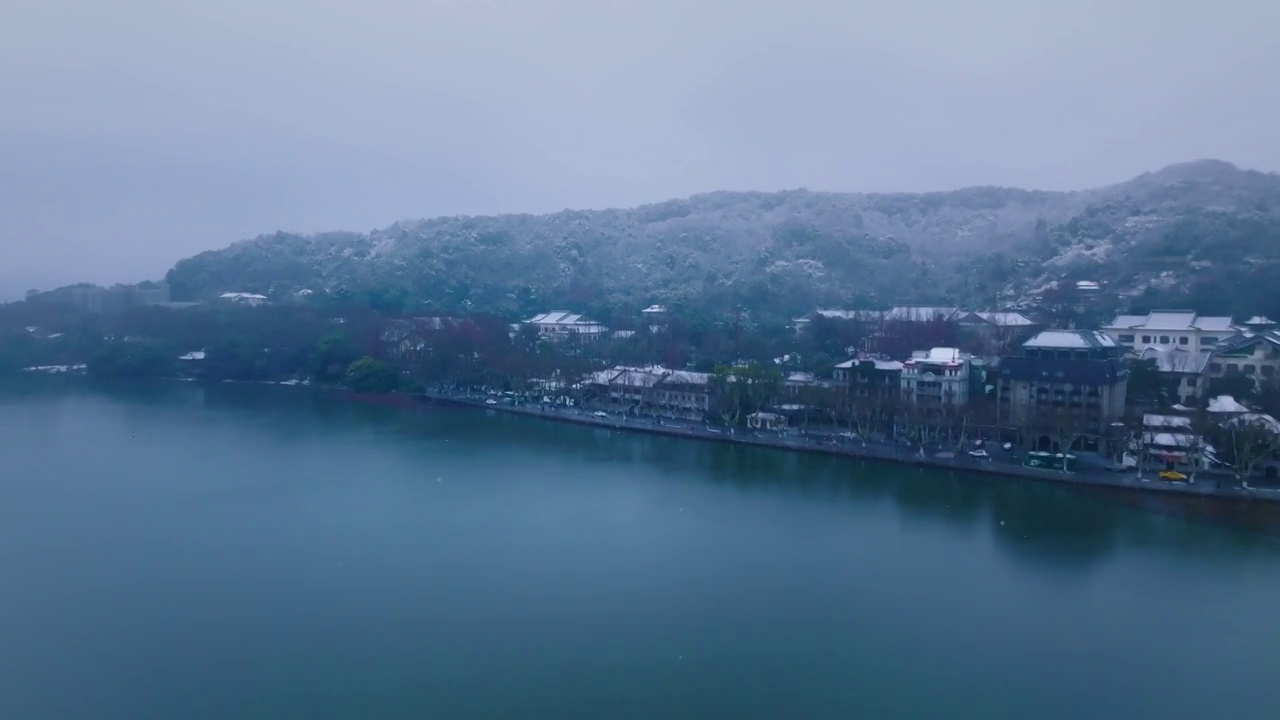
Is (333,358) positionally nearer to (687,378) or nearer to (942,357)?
(687,378)

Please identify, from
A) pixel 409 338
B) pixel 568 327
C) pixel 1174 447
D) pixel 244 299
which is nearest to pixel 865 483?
pixel 1174 447

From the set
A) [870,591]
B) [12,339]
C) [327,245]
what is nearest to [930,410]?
[870,591]

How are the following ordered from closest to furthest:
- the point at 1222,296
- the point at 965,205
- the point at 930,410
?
the point at 930,410 → the point at 1222,296 → the point at 965,205

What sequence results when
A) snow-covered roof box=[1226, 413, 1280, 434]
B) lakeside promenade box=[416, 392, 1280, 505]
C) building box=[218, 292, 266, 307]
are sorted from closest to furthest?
lakeside promenade box=[416, 392, 1280, 505] → snow-covered roof box=[1226, 413, 1280, 434] → building box=[218, 292, 266, 307]

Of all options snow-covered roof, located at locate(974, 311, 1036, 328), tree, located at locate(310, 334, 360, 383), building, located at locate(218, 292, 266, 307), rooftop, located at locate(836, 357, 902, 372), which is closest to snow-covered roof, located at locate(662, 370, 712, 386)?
rooftop, located at locate(836, 357, 902, 372)

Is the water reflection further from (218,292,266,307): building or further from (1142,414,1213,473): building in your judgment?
(218,292,266,307): building

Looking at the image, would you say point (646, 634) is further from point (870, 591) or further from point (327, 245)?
point (327, 245)

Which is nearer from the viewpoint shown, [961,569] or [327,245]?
[961,569]
